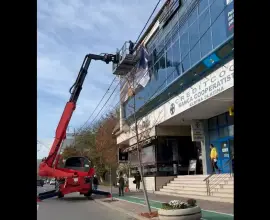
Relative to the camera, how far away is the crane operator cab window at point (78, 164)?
81.0 ft

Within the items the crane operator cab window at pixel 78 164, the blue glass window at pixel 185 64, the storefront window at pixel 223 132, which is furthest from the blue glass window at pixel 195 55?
the crane operator cab window at pixel 78 164

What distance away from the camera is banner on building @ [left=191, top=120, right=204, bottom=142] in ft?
85.4

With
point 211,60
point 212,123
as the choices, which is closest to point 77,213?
point 211,60

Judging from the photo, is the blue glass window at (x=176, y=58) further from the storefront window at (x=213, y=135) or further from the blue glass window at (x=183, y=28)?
the storefront window at (x=213, y=135)

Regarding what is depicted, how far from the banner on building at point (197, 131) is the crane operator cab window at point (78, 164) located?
7376 mm

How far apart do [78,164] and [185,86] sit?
28.3 ft

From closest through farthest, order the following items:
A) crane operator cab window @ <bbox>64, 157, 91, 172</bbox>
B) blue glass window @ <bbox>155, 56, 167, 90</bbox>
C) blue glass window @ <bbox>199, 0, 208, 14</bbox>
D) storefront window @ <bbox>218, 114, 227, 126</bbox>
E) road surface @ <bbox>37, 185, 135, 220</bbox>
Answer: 1. road surface @ <bbox>37, 185, 135, 220</bbox>
2. blue glass window @ <bbox>199, 0, 208, 14</bbox>
3. storefront window @ <bbox>218, 114, 227, 126</bbox>
4. crane operator cab window @ <bbox>64, 157, 91, 172</bbox>
5. blue glass window @ <bbox>155, 56, 167, 90</bbox>

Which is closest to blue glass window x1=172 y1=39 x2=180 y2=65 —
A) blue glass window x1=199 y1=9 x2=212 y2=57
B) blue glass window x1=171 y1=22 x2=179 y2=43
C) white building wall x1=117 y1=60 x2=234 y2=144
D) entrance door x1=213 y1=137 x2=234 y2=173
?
blue glass window x1=171 y1=22 x2=179 y2=43

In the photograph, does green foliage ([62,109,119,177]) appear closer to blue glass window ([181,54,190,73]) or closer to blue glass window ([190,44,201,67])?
blue glass window ([181,54,190,73])

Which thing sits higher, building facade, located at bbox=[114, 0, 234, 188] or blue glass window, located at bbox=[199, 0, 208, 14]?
blue glass window, located at bbox=[199, 0, 208, 14]

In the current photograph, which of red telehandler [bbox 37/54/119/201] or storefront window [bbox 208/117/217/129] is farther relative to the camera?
storefront window [bbox 208/117/217/129]

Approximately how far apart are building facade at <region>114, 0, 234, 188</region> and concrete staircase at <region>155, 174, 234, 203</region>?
170 cm
